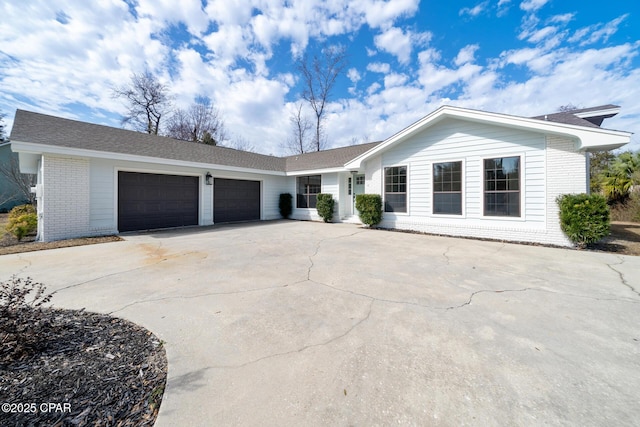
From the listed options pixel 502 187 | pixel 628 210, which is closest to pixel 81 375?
pixel 502 187

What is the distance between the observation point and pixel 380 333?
2641 millimetres

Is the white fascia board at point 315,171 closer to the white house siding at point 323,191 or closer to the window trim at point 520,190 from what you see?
the white house siding at point 323,191

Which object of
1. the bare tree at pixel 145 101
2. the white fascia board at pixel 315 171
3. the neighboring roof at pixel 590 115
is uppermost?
the bare tree at pixel 145 101

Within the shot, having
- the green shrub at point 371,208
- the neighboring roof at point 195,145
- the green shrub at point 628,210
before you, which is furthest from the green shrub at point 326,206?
the green shrub at point 628,210

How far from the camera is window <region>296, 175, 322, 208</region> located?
14305mm

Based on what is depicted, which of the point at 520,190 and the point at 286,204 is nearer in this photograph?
the point at 520,190

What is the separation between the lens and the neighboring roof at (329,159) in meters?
13.1

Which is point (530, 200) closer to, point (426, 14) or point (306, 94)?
point (426, 14)

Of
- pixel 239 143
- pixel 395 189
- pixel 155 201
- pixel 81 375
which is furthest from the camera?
pixel 239 143

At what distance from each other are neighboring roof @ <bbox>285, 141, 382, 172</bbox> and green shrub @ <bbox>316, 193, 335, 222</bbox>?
166 cm

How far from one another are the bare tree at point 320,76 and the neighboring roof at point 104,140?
13200 millimetres

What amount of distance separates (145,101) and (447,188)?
27.6 m

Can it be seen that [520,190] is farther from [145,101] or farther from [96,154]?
[145,101]

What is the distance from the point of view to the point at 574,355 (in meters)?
2.29
